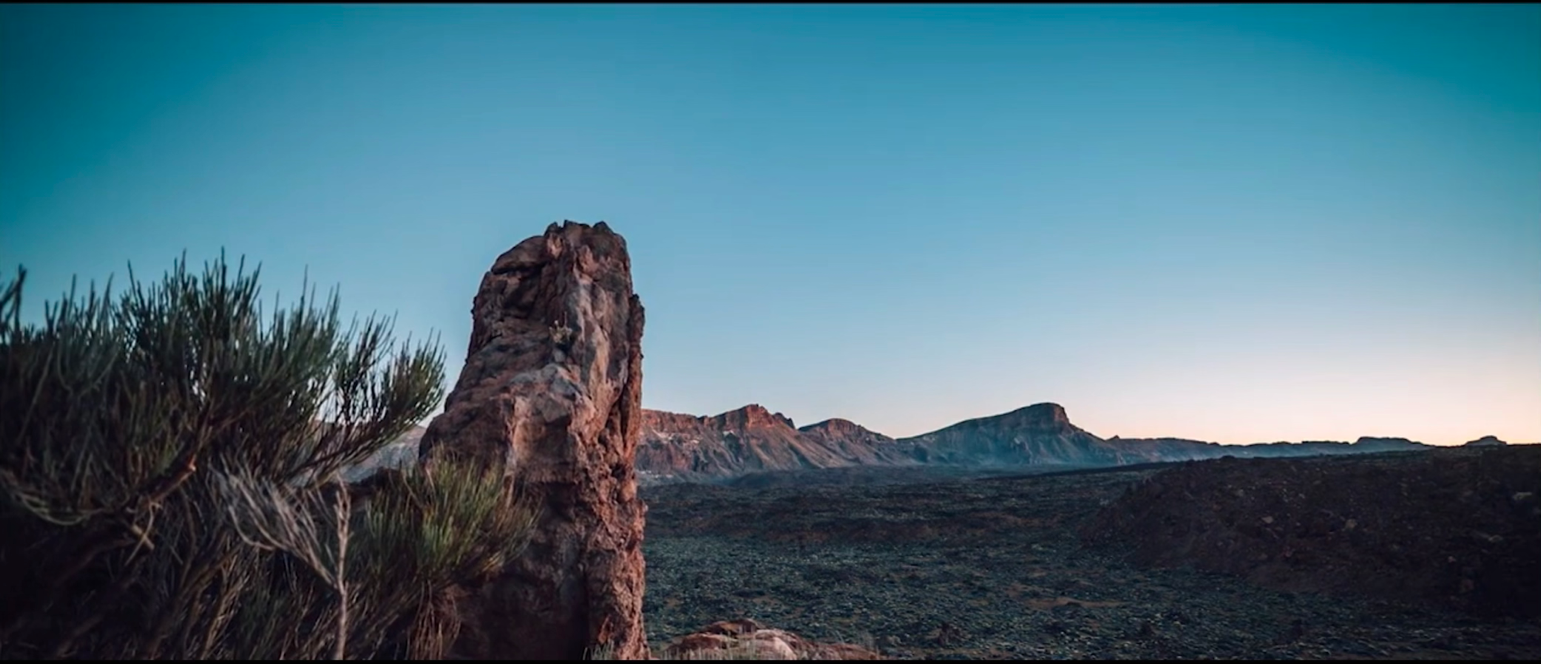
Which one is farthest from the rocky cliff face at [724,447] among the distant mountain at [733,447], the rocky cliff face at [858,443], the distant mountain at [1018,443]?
the distant mountain at [1018,443]

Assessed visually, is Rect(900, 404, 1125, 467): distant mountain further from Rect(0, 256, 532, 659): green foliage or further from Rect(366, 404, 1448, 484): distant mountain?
Rect(0, 256, 532, 659): green foliage

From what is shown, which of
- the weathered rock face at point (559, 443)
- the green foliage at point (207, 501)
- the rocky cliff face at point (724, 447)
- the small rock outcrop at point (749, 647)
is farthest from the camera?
the rocky cliff face at point (724, 447)

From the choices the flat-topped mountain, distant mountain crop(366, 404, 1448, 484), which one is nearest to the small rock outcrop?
distant mountain crop(366, 404, 1448, 484)

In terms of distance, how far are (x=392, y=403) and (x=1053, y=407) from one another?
156 meters

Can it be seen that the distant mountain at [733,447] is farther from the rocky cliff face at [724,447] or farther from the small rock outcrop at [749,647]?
the small rock outcrop at [749,647]

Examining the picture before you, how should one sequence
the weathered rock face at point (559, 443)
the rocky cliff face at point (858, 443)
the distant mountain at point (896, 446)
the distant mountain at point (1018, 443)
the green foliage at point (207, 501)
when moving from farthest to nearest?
the rocky cliff face at point (858, 443) < the distant mountain at point (1018, 443) < the distant mountain at point (896, 446) < the weathered rock face at point (559, 443) < the green foliage at point (207, 501)

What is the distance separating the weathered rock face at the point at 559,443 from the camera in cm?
780

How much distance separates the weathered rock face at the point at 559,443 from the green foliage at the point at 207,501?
0.76 metres

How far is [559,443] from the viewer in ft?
27.3

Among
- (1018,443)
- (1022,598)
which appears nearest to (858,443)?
(1018,443)

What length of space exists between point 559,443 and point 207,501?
10.4ft

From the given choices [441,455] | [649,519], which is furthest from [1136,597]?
[649,519]

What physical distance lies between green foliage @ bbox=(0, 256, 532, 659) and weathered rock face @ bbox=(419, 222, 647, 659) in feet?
2.49

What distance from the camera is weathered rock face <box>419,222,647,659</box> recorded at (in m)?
7.80
